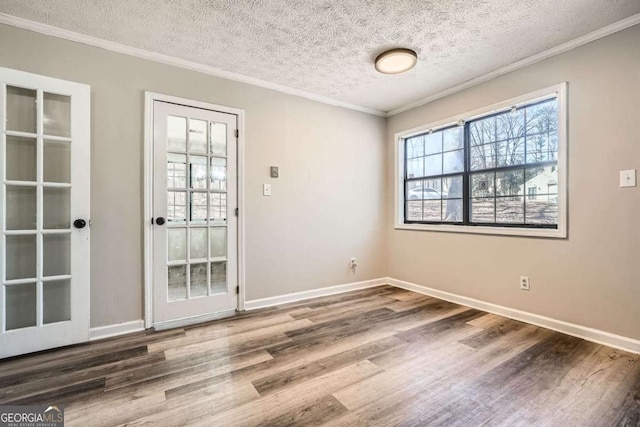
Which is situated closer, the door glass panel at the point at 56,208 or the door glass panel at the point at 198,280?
the door glass panel at the point at 56,208

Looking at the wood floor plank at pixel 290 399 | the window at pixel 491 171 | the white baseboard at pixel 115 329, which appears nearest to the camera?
the wood floor plank at pixel 290 399

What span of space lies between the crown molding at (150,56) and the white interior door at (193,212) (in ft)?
1.31

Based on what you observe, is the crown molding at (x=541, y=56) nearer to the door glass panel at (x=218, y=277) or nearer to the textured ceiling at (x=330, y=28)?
the textured ceiling at (x=330, y=28)

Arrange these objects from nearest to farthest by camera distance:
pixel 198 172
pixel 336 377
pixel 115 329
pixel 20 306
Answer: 1. pixel 336 377
2. pixel 20 306
3. pixel 115 329
4. pixel 198 172

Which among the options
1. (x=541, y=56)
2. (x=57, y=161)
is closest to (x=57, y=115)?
(x=57, y=161)

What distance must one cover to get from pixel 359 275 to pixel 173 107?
9.70ft

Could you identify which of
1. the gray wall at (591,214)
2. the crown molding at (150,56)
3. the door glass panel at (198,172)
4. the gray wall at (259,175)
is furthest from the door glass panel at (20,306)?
the gray wall at (591,214)

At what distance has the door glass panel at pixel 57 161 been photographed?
2236 mm

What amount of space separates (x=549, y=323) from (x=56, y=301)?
164 inches

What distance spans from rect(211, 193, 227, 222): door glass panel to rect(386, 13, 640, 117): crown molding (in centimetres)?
272

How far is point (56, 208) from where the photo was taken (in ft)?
7.43

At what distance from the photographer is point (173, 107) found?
272 centimetres

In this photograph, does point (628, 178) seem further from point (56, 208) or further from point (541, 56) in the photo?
point (56, 208)

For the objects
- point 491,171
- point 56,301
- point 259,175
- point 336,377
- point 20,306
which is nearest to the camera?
point 336,377
